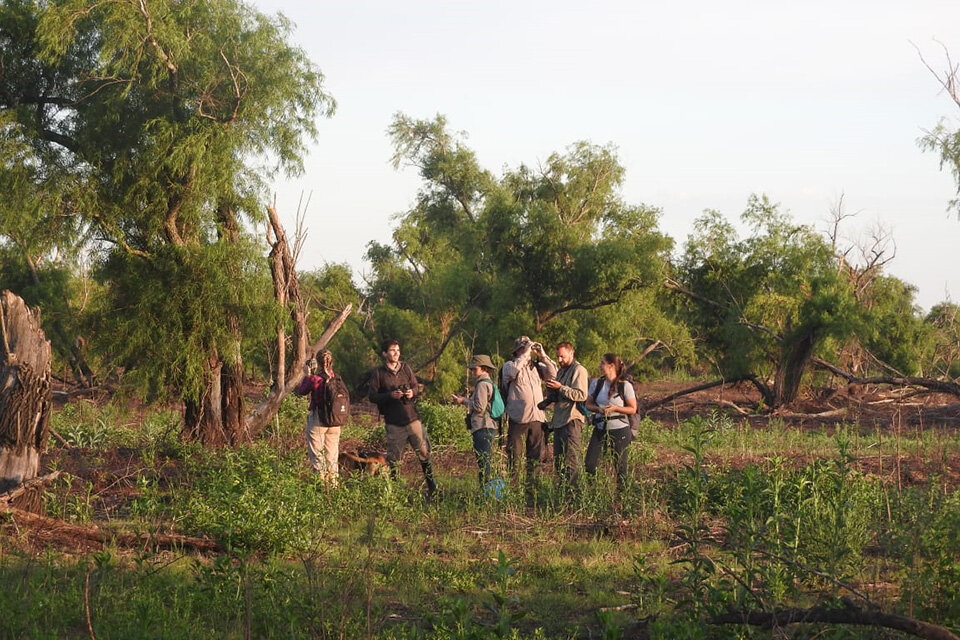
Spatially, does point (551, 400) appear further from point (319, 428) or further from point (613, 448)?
point (319, 428)

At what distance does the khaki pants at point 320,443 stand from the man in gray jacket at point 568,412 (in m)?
2.47

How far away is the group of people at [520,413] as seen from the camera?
1015cm

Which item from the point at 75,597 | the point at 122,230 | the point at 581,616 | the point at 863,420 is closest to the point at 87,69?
the point at 122,230

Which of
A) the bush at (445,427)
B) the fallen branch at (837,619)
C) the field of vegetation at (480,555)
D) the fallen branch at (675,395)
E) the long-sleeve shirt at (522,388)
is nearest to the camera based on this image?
the fallen branch at (837,619)

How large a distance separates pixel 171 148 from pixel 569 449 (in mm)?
7125

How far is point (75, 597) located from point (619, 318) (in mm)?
23655

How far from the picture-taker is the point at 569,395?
10.2 m

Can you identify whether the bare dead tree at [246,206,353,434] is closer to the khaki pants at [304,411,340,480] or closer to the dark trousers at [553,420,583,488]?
the khaki pants at [304,411,340,480]

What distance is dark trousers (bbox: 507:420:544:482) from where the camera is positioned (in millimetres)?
10844

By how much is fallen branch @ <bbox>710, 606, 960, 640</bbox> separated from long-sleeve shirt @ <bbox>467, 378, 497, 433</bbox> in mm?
5127

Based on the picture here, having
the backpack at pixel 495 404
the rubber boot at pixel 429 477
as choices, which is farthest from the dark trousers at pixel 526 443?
the rubber boot at pixel 429 477

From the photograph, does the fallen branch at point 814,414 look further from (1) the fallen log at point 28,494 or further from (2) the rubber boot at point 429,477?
(1) the fallen log at point 28,494

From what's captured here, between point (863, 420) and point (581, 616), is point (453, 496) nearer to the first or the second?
point (581, 616)

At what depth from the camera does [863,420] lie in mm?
22000
